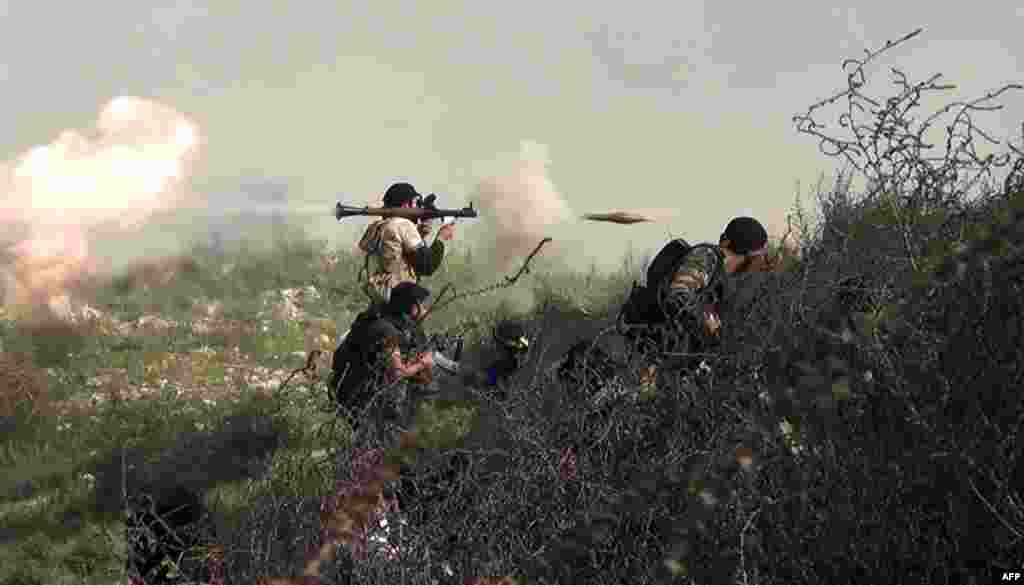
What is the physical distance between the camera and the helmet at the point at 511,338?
7035mm

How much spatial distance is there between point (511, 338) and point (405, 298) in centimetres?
102

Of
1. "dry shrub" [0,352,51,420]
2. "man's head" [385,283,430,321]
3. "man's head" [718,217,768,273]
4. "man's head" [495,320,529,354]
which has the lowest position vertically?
"dry shrub" [0,352,51,420]

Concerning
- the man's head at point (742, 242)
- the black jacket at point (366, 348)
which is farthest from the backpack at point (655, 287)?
the black jacket at point (366, 348)

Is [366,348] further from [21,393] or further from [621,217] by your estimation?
[21,393]

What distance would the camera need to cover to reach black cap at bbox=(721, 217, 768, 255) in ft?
18.8

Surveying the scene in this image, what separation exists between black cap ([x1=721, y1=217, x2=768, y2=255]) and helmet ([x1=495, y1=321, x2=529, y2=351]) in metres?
1.55

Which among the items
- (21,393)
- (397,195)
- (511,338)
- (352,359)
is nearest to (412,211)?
(397,195)

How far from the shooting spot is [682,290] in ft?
17.7

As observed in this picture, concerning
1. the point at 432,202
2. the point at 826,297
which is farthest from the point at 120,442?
the point at 826,297

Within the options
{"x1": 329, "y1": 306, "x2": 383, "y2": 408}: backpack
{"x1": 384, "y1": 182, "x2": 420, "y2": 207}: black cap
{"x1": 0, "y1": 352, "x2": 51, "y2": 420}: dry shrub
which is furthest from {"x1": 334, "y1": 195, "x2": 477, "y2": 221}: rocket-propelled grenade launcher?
{"x1": 0, "y1": 352, "x2": 51, "y2": 420}: dry shrub

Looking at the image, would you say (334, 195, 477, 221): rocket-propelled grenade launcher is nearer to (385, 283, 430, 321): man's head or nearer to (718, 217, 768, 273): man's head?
(385, 283, 430, 321): man's head

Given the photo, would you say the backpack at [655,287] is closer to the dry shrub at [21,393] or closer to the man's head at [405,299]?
the man's head at [405,299]

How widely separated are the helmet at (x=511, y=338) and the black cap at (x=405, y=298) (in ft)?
3.05

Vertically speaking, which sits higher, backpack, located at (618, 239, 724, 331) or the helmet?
backpack, located at (618, 239, 724, 331)
